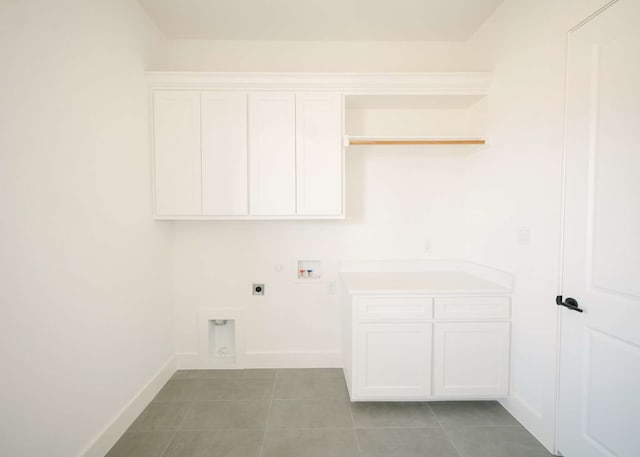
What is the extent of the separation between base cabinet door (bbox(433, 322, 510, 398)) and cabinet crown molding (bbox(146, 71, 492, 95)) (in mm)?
1876

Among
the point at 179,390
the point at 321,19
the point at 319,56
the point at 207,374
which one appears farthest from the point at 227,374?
the point at 321,19

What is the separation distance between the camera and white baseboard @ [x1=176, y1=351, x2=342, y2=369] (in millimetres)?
2666

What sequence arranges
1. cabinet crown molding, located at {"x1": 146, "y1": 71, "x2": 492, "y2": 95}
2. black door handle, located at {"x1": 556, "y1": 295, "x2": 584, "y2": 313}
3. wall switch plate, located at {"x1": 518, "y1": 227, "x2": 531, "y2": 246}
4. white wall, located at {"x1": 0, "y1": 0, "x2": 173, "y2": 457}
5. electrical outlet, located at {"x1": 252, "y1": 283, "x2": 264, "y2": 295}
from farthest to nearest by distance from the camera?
electrical outlet, located at {"x1": 252, "y1": 283, "x2": 264, "y2": 295} < cabinet crown molding, located at {"x1": 146, "y1": 71, "x2": 492, "y2": 95} < wall switch plate, located at {"x1": 518, "y1": 227, "x2": 531, "y2": 246} < black door handle, located at {"x1": 556, "y1": 295, "x2": 584, "y2": 313} < white wall, located at {"x1": 0, "y1": 0, "x2": 173, "y2": 457}

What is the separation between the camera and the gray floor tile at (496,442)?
1.72m

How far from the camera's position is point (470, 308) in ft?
6.79

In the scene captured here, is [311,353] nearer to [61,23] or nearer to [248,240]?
[248,240]

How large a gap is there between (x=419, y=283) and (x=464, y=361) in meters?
0.64

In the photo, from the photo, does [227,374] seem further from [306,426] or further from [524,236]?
[524,236]

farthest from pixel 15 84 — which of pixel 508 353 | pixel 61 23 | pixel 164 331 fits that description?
pixel 508 353

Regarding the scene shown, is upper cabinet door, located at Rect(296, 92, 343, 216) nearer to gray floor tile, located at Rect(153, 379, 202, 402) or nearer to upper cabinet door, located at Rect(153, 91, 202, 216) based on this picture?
upper cabinet door, located at Rect(153, 91, 202, 216)

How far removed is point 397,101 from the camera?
245 centimetres

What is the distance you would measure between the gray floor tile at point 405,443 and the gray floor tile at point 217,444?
70 cm

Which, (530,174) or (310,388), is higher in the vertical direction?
(530,174)

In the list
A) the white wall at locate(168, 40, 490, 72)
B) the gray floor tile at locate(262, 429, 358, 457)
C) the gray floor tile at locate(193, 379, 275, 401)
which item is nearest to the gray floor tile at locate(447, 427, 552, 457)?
the gray floor tile at locate(262, 429, 358, 457)
